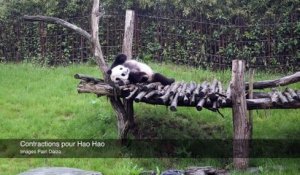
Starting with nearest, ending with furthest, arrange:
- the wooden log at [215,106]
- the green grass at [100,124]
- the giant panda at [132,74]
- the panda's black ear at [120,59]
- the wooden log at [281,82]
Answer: the wooden log at [215,106] → the green grass at [100,124] → the wooden log at [281,82] → the giant panda at [132,74] → the panda's black ear at [120,59]

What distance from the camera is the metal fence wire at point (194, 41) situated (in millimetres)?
10688

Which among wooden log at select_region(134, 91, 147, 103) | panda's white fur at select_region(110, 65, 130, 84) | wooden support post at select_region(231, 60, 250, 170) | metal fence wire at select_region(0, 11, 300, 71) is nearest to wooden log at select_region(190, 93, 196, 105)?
wooden support post at select_region(231, 60, 250, 170)

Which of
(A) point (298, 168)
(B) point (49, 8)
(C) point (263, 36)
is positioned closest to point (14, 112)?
(B) point (49, 8)

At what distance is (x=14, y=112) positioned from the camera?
8.65m

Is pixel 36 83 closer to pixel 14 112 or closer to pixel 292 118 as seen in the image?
pixel 14 112

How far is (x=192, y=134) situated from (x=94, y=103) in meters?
2.05

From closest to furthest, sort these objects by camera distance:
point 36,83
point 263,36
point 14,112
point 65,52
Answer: point 14,112 < point 36,83 < point 263,36 < point 65,52

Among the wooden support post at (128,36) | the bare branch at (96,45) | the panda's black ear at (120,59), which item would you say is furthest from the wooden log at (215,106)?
the wooden support post at (128,36)

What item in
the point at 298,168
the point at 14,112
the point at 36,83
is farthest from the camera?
the point at 36,83

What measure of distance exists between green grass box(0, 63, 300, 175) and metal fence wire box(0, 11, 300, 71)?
1382mm

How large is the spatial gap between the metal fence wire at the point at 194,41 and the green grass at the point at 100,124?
1.38 m

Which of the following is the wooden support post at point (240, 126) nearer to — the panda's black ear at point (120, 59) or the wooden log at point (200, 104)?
the wooden log at point (200, 104)

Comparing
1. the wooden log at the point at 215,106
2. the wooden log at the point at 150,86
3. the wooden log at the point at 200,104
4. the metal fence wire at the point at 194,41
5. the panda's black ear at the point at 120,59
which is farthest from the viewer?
the metal fence wire at the point at 194,41

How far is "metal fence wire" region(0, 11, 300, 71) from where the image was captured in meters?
10.7
